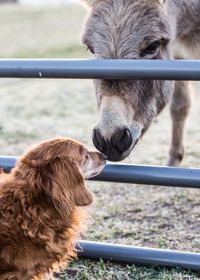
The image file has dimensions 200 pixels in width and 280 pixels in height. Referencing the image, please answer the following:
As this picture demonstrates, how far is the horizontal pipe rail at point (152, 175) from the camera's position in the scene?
311cm

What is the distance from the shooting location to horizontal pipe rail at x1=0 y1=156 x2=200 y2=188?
3.11 metres

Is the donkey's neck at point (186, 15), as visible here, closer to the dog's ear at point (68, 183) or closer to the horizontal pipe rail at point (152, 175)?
the horizontal pipe rail at point (152, 175)

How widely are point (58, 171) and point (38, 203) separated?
19 centimetres

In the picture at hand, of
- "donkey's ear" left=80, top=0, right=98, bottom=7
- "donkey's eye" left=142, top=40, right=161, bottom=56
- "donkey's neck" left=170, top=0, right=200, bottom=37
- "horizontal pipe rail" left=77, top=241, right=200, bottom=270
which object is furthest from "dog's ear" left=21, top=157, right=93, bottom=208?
"donkey's neck" left=170, top=0, right=200, bottom=37

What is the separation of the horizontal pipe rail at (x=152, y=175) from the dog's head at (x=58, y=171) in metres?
0.45

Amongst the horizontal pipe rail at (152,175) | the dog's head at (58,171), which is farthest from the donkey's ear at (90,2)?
the dog's head at (58,171)

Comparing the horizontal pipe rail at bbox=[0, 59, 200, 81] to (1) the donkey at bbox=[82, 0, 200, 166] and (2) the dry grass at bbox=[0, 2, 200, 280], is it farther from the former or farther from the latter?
(2) the dry grass at bbox=[0, 2, 200, 280]

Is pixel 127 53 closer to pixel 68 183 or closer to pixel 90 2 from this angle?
pixel 90 2

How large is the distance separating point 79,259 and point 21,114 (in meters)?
4.60

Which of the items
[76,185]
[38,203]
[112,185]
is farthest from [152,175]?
[112,185]

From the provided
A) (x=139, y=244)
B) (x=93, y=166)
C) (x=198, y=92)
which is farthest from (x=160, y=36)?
(x=198, y=92)

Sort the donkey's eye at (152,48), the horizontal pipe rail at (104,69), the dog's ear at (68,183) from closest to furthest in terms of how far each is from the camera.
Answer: the dog's ear at (68,183), the horizontal pipe rail at (104,69), the donkey's eye at (152,48)

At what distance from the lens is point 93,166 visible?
2.96 meters

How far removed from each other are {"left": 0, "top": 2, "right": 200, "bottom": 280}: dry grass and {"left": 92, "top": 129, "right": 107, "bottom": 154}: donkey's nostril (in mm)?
675
